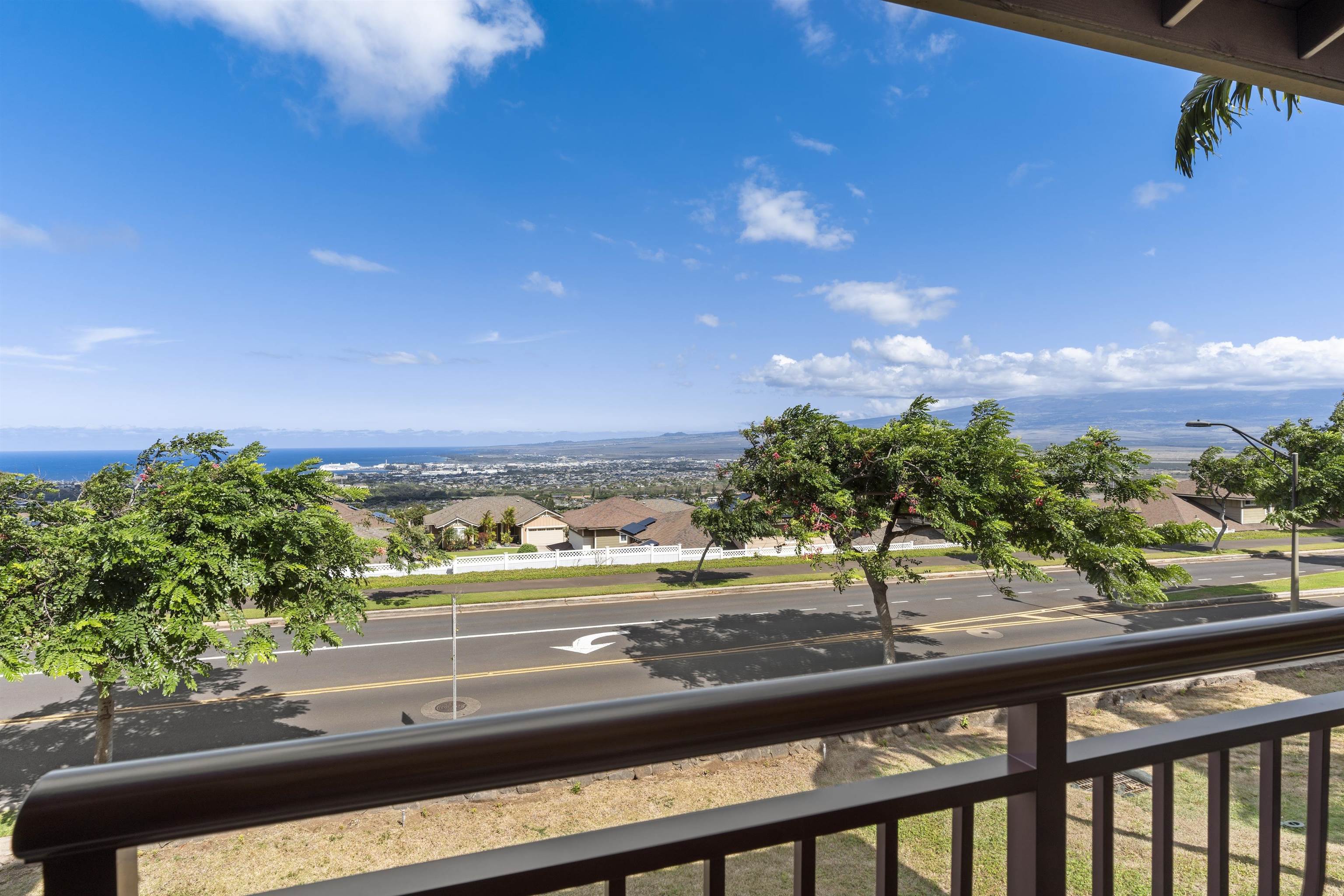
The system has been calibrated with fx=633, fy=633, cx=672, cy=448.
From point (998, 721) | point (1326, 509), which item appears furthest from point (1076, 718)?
point (1326, 509)

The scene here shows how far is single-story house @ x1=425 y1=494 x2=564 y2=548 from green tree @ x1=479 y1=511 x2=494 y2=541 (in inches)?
11.2

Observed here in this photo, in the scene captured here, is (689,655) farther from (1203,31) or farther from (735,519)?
(1203,31)

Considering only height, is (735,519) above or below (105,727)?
above

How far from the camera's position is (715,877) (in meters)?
0.78

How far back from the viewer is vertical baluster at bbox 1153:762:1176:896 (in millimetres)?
1105

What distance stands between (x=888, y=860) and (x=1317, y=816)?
3.54 feet

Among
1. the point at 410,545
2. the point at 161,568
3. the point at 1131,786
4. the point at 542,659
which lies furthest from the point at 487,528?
the point at 1131,786

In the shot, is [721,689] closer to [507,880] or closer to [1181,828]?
[507,880]

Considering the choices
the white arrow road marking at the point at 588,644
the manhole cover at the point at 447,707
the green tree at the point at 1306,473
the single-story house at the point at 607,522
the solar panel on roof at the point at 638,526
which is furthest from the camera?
the single-story house at the point at 607,522

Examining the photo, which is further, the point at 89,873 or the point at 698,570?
the point at 698,570

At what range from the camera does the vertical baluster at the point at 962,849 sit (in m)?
0.93

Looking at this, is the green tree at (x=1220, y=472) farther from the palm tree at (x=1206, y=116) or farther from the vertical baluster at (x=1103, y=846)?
the vertical baluster at (x=1103, y=846)

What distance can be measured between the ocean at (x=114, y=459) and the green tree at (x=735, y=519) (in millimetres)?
6191

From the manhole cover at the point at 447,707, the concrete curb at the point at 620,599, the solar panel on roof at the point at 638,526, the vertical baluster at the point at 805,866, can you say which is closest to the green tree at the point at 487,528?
the solar panel on roof at the point at 638,526
